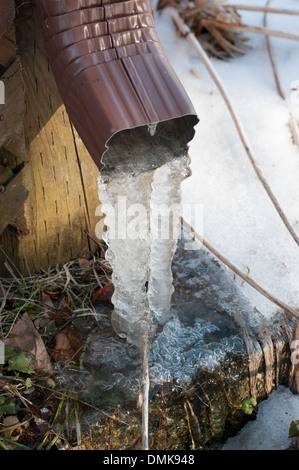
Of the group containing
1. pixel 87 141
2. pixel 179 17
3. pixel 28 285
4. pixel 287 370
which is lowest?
pixel 287 370

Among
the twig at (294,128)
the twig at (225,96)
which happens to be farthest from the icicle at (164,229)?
the twig at (294,128)

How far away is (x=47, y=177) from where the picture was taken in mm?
2537

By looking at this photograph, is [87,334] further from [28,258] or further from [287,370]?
[287,370]

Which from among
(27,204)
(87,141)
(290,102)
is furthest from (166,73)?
(290,102)

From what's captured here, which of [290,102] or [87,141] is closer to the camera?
[87,141]

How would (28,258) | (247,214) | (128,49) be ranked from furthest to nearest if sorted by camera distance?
(247,214), (28,258), (128,49)

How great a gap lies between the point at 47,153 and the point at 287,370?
1550 mm

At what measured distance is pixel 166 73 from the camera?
6.18 feet

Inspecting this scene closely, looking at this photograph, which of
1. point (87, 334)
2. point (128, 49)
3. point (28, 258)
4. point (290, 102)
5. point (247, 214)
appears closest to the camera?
point (128, 49)

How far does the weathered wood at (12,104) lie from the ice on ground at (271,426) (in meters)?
1.71

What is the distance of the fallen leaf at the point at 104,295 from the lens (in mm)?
2596

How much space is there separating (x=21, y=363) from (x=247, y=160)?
6.23 feet

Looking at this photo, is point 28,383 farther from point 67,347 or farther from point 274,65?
point 274,65

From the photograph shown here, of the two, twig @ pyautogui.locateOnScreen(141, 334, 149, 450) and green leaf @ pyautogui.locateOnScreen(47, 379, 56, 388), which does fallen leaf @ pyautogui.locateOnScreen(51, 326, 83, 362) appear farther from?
twig @ pyautogui.locateOnScreen(141, 334, 149, 450)
